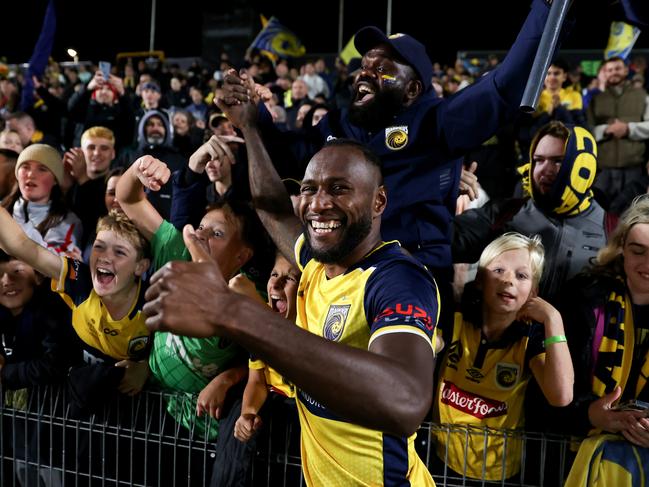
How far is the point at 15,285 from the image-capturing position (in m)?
3.99

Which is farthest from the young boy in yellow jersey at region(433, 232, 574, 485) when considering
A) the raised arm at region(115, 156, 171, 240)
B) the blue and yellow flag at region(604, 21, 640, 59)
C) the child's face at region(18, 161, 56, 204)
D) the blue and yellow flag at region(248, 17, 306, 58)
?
the blue and yellow flag at region(248, 17, 306, 58)

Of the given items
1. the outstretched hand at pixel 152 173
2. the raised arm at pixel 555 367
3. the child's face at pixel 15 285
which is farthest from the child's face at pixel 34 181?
the raised arm at pixel 555 367

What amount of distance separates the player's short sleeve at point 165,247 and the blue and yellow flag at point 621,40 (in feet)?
25.8

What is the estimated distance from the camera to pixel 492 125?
111 inches

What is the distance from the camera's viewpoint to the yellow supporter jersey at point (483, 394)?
3.11 metres

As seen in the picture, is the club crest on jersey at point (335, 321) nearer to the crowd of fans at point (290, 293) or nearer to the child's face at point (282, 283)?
the crowd of fans at point (290, 293)

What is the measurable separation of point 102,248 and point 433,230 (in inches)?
65.7

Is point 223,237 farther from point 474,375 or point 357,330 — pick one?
point 357,330

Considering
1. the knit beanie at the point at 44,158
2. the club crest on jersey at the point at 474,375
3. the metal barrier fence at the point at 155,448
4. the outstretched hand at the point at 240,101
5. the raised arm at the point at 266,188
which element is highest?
the knit beanie at the point at 44,158

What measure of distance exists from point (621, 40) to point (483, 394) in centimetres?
841

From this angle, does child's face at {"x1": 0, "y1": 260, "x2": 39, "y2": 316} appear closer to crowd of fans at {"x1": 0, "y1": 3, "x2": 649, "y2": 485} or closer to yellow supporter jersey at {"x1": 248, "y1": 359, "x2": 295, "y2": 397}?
crowd of fans at {"x1": 0, "y1": 3, "x2": 649, "y2": 485}

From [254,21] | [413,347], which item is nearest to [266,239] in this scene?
[413,347]

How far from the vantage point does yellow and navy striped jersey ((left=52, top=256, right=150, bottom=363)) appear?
366 cm

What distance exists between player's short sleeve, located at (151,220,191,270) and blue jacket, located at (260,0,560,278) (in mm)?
856
